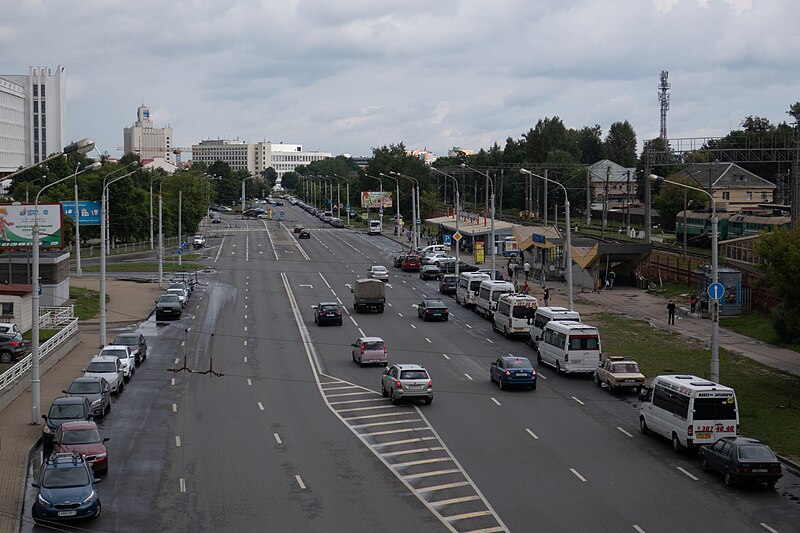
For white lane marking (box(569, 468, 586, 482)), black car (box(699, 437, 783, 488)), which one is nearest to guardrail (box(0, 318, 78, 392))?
white lane marking (box(569, 468, 586, 482))

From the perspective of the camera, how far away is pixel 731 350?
47.5m

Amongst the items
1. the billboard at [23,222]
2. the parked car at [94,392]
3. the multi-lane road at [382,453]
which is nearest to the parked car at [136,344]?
the multi-lane road at [382,453]

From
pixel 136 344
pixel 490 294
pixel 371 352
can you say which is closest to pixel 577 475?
pixel 371 352

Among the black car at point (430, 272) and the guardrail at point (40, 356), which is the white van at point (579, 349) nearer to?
the guardrail at point (40, 356)

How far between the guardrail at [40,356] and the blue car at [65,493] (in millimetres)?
13113

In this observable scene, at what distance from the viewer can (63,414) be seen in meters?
30.3

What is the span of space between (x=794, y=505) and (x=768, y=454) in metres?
1.68

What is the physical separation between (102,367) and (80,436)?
11569 millimetres

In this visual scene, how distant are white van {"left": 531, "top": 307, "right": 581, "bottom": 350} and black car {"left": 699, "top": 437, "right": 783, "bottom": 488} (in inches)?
742

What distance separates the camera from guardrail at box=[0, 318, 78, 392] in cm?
3616

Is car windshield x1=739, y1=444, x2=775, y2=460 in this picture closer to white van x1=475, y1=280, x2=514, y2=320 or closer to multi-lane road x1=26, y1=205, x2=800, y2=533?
multi-lane road x1=26, y1=205, x2=800, y2=533

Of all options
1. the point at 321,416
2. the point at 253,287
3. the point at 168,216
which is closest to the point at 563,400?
the point at 321,416

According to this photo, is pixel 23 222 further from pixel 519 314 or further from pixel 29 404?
pixel 519 314

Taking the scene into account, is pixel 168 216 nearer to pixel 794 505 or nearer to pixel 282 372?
pixel 282 372
